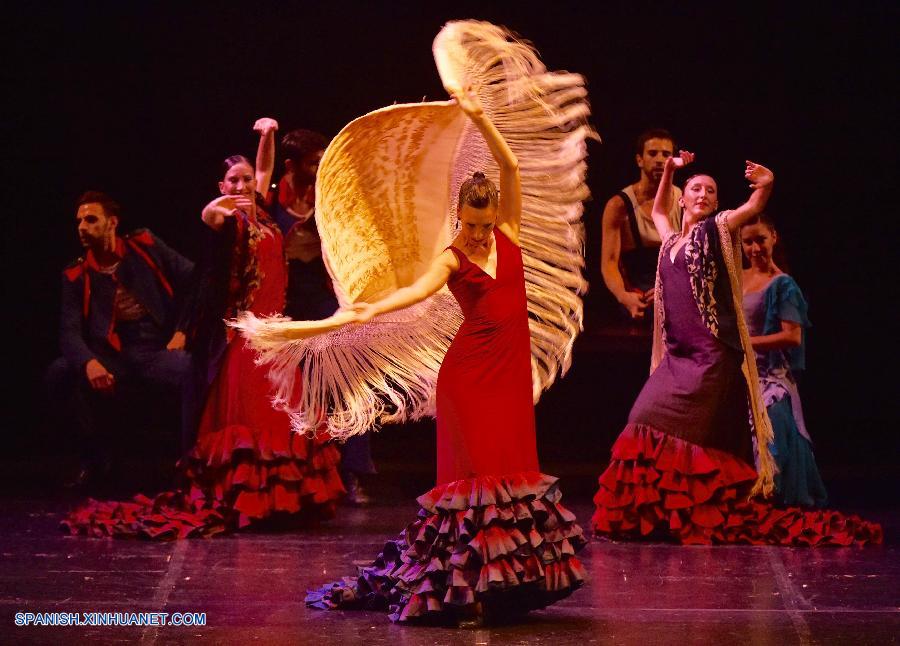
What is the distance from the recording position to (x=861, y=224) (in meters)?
6.84

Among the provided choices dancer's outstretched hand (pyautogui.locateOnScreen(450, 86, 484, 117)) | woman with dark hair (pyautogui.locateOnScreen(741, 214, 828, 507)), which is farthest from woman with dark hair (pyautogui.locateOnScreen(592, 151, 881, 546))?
dancer's outstretched hand (pyautogui.locateOnScreen(450, 86, 484, 117))

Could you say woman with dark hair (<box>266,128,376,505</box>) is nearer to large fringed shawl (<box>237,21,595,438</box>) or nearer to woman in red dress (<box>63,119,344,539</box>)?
woman in red dress (<box>63,119,344,539</box>)

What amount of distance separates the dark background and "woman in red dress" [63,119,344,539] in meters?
1.30

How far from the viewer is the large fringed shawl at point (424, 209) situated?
13.2ft

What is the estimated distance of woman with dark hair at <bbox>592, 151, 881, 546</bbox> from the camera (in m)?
5.23

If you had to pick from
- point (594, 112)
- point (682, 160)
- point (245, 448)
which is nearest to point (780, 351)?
point (682, 160)

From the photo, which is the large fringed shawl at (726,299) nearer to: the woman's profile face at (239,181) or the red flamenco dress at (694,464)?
the red flamenco dress at (694,464)

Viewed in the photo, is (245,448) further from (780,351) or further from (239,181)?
(780,351)

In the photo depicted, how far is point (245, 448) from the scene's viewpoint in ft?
17.9

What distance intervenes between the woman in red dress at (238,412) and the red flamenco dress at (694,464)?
44.7 inches

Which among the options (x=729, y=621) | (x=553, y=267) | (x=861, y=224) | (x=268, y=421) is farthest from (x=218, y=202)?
(x=861, y=224)

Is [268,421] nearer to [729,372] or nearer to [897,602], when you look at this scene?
[729,372]

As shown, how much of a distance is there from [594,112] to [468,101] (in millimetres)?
2999

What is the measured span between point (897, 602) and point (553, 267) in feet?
4.57
